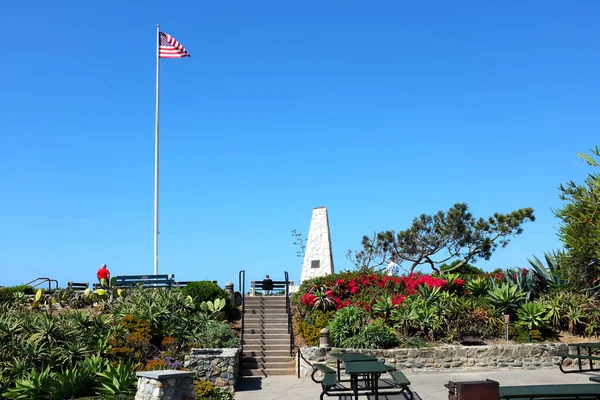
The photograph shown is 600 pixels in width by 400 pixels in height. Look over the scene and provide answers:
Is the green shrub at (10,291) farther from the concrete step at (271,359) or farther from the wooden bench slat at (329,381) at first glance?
the wooden bench slat at (329,381)

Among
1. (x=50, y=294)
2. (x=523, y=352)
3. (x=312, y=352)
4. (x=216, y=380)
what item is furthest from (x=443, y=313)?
(x=50, y=294)

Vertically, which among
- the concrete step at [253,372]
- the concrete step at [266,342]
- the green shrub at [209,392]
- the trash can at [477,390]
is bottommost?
the concrete step at [253,372]

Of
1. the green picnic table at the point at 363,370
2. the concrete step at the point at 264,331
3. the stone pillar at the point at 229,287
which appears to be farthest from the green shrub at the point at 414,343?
the stone pillar at the point at 229,287

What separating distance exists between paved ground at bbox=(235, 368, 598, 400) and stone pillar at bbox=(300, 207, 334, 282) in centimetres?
1008

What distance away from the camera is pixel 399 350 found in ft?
48.8

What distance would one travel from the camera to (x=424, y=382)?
13438 millimetres

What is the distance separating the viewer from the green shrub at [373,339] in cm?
1536

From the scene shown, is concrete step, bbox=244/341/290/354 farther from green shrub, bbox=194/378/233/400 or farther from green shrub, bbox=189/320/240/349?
green shrub, bbox=194/378/233/400

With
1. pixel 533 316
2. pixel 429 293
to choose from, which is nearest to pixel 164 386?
pixel 429 293

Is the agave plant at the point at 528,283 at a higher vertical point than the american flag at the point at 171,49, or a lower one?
lower

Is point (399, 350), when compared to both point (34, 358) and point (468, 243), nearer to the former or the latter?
point (34, 358)

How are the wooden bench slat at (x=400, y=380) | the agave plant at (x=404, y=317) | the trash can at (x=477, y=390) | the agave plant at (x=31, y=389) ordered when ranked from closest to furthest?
the trash can at (x=477, y=390)
the wooden bench slat at (x=400, y=380)
the agave plant at (x=31, y=389)
the agave plant at (x=404, y=317)

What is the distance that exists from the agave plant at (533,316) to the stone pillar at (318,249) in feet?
30.9

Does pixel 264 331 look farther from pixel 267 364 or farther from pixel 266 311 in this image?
pixel 267 364
